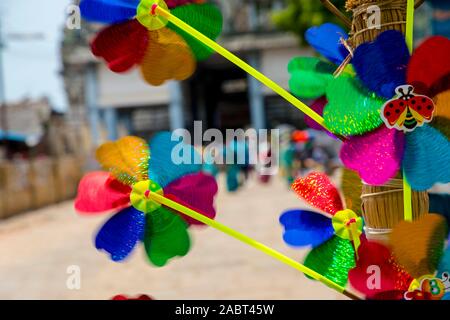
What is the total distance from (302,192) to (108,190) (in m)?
0.39

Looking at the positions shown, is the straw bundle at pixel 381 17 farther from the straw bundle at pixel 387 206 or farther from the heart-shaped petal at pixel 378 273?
the heart-shaped petal at pixel 378 273

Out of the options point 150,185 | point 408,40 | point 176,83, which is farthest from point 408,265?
point 176,83

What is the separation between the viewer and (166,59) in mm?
1131

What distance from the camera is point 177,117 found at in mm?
19266

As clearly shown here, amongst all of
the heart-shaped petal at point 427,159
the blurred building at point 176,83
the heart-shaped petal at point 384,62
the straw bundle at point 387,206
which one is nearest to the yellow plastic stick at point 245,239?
the straw bundle at point 387,206

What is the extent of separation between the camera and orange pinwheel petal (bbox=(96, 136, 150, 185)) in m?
1.09

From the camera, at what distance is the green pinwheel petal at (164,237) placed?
1.10 meters

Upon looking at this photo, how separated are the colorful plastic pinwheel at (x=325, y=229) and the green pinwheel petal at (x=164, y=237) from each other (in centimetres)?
21

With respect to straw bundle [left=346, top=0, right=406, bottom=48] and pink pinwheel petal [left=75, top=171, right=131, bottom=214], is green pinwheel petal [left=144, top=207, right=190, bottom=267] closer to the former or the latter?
pink pinwheel petal [left=75, top=171, right=131, bottom=214]

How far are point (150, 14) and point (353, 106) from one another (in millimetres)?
416

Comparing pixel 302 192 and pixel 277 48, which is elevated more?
pixel 277 48

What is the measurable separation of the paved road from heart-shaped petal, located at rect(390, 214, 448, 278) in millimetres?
890
